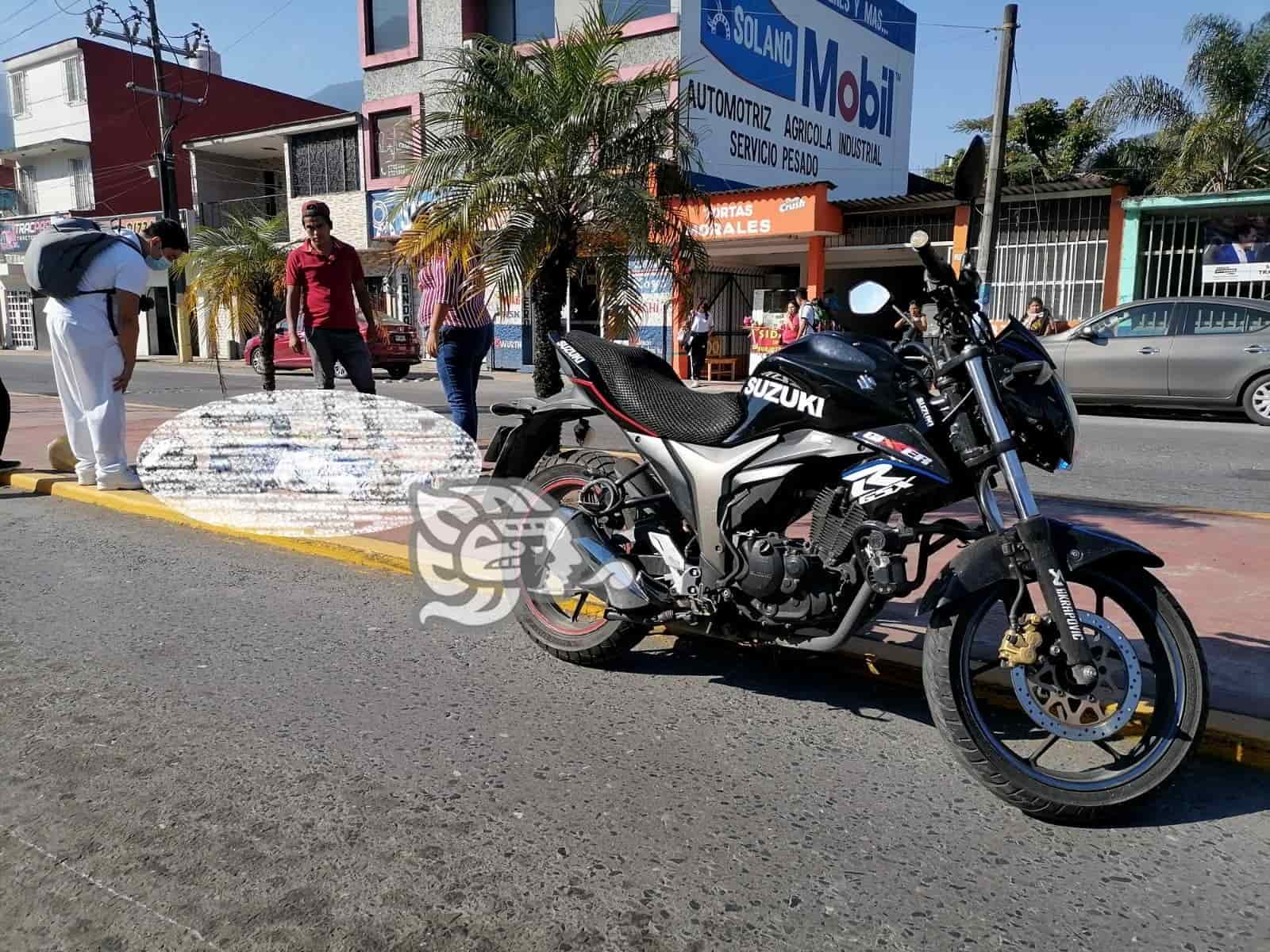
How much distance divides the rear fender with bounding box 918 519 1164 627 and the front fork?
0.14ft

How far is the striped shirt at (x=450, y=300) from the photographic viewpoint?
6.46m

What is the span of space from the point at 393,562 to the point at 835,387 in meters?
2.99

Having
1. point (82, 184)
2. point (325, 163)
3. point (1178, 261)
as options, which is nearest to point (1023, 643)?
point (1178, 261)

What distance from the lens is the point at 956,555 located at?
2.79 metres

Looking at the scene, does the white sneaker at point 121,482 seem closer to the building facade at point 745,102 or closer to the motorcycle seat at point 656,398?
the motorcycle seat at point 656,398

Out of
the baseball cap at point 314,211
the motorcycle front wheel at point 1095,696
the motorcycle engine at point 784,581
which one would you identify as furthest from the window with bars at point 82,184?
the motorcycle front wheel at point 1095,696

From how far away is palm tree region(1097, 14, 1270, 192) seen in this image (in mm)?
18656

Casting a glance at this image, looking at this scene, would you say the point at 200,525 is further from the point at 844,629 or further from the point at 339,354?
the point at 844,629

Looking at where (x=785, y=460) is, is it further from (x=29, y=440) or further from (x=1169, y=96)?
(x=1169, y=96)

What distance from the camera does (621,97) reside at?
6.61m

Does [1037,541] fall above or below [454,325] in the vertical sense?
below

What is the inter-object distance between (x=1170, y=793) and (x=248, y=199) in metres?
33.6

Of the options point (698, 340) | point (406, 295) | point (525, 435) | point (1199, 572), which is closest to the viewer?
point (525, 435)

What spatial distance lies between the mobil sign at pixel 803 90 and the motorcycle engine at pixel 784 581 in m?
17.7
